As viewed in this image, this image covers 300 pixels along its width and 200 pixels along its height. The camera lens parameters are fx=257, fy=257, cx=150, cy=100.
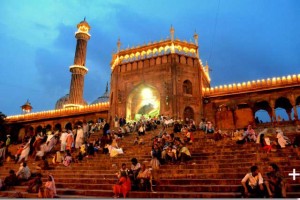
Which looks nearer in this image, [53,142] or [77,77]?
[53,142]

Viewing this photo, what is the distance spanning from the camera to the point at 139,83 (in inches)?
851

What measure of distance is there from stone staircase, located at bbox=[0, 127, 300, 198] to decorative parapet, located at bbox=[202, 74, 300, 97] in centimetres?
1051

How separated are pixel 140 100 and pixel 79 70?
388 inches

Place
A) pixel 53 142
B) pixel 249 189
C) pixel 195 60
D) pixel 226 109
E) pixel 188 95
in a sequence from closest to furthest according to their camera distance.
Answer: pixel 249 189 → pixel 53 142 → pixel 226 109 → pixel 188 95 → pixel 195 60

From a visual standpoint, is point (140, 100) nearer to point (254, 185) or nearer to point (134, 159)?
point (134, 159)

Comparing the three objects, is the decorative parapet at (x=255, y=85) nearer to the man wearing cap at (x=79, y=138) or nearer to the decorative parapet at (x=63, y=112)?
the decorative parapet at (x=63, y=112)

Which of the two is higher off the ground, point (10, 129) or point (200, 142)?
point (10, 129)

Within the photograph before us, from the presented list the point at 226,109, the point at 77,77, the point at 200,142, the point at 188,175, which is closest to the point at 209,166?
the point at 188,175

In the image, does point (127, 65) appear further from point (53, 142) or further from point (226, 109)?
point (53, 142)

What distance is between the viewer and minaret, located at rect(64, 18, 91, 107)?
27620mm

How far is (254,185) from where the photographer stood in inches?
213

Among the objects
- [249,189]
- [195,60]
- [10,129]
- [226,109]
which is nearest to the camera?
[249,189]

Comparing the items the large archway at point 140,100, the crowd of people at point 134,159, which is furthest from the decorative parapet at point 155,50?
the crowd of people at point 134,159

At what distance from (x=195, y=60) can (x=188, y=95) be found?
3.38m
